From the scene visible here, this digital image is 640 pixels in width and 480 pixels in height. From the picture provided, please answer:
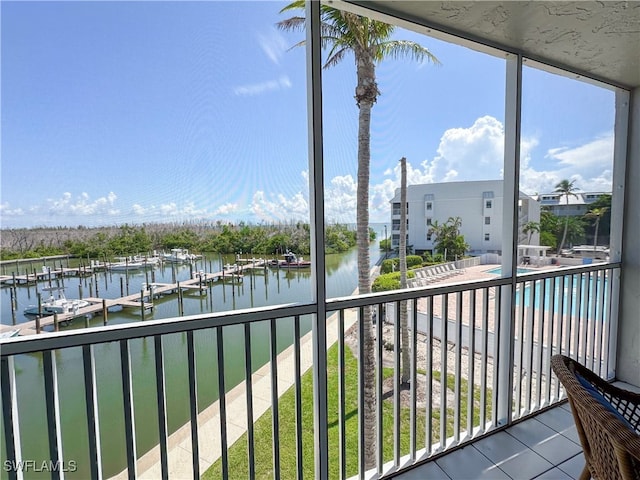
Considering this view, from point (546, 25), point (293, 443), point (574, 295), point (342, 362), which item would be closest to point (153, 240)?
point (342, 362)

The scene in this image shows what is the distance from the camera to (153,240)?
136cm

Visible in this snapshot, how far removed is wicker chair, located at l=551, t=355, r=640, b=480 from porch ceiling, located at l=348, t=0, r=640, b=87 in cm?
174

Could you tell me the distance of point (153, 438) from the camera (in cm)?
198

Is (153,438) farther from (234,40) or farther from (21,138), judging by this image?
(234,40)

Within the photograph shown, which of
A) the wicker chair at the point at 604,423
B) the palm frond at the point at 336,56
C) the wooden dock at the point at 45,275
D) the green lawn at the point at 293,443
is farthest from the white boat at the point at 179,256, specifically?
the palm frond at the point at 336,56

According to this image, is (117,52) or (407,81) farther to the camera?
(407,81)

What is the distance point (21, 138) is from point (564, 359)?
2.23 metres

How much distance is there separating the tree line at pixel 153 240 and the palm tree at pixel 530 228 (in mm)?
1505

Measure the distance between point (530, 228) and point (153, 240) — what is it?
8.54 feet

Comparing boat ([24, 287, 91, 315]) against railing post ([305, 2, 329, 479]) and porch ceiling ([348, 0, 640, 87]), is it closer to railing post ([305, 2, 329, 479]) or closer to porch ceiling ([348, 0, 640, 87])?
railing post ([305, 2, 329, 479])

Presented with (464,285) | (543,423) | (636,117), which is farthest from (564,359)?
(636,117)

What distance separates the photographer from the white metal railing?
1.21m

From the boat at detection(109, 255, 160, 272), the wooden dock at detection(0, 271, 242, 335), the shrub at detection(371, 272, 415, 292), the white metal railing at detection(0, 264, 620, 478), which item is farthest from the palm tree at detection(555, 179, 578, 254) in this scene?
the boat at detection(109, 255, 160, 272)

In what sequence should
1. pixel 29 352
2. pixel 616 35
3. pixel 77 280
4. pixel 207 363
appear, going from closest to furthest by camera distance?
pixel 29 352 → pixel 77 280 → pixel 207 363 → pixel 616 35
